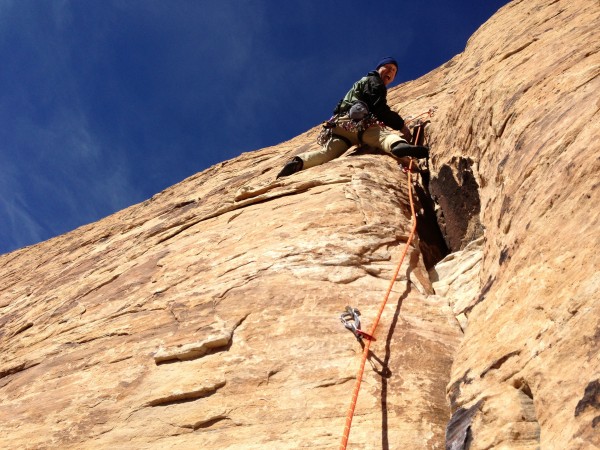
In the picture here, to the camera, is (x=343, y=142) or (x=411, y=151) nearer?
(x=411, y=151)

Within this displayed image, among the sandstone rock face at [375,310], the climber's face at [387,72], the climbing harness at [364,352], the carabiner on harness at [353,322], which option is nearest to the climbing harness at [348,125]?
the sandstone rock face at [375,310]

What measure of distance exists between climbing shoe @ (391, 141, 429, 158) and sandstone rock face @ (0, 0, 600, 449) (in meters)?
0.24

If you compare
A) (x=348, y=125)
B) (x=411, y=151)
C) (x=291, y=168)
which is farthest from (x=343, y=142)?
(x=411, y=151)

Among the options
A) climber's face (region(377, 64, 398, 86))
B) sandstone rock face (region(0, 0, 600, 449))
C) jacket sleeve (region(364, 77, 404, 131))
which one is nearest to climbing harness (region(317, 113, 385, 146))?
jacket sleeve (region(364, 77, 404, 131))

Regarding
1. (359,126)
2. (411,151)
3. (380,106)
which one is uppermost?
(380,106)

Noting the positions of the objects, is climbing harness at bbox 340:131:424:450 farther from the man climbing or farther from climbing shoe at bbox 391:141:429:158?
the man climbing

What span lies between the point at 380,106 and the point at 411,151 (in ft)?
4.89

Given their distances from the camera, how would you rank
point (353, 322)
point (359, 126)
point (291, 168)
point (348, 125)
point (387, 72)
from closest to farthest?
point (353, 322) < point (291, 168) < point (359, 126) < point (348, 125) < point (387, 72)

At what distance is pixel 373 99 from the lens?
26.4ft

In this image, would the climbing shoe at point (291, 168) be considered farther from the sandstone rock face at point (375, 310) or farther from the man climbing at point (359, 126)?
the sandstone rock face at point (375, 310)

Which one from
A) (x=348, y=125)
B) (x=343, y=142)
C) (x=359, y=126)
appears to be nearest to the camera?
(x=359, y=126)

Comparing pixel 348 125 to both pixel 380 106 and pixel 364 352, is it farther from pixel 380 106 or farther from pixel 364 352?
pixel 364 352

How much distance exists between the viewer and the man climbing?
7.44 metres

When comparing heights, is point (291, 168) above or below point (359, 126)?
below
